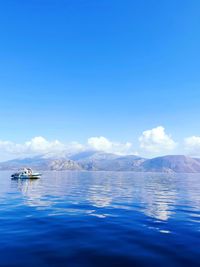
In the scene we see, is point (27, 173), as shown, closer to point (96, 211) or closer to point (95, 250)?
point (96, 211)

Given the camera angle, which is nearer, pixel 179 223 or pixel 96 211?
pixel 179 223

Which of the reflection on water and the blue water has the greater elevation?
the blue water

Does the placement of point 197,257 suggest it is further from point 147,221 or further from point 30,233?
point 30,233

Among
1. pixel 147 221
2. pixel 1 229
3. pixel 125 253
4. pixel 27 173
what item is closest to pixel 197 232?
pixel 147 221

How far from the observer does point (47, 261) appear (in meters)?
14.4

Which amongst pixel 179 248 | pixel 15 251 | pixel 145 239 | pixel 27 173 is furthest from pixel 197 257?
pixel 27 173

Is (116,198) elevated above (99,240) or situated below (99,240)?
below

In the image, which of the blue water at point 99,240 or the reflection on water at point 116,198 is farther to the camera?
the reflection on water at point 116,198

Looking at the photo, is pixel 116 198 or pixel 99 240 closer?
pixel 99 240

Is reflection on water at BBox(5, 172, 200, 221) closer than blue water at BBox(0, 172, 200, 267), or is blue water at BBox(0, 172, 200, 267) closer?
blue water at BBox(0, 172, 200, 267)

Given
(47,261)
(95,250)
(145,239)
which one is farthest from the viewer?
(145,239)

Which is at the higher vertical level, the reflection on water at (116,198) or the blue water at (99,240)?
the blue water at (99,240)

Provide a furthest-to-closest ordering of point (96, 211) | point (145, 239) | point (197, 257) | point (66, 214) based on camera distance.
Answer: point (96, 211) → point (66, 214) → point (145, 239) → point (197, 257)

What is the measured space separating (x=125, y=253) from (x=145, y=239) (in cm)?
407
